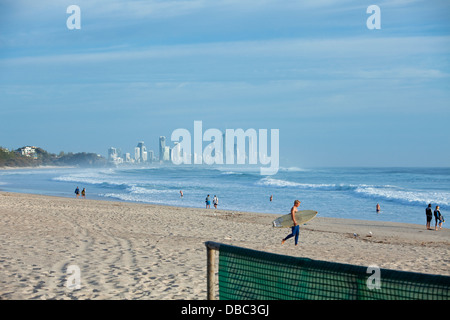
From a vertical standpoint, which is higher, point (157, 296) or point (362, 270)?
point (362, 270)

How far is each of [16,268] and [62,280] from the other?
1446 mm

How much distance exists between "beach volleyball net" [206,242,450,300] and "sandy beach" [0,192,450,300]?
293 cm

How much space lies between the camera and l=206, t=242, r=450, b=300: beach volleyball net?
3.84 metres

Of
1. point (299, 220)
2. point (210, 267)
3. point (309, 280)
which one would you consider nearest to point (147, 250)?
point (299, 220)

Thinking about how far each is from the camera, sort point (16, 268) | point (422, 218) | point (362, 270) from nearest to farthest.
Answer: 1. point (362, 270)
2. point (16, 268)
3. point (422, 218)

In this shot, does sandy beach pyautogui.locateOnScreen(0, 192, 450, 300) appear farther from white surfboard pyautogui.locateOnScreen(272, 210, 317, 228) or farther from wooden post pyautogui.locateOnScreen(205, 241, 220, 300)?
wooden post pyautogui.locateOnScreen(205, 241, 220, 300)

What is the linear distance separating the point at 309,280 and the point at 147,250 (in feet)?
27.0

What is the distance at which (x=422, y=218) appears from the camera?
28.0m

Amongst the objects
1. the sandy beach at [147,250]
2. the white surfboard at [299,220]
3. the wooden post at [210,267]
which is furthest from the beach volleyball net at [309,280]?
the white surfboard at [299,220]

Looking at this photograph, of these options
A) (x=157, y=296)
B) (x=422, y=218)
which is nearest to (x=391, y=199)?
(x=422, y=218)

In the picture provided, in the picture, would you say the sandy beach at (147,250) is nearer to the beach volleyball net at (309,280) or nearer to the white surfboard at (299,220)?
the white surfboard at (299,220)

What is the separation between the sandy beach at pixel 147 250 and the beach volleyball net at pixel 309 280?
2935 mm
